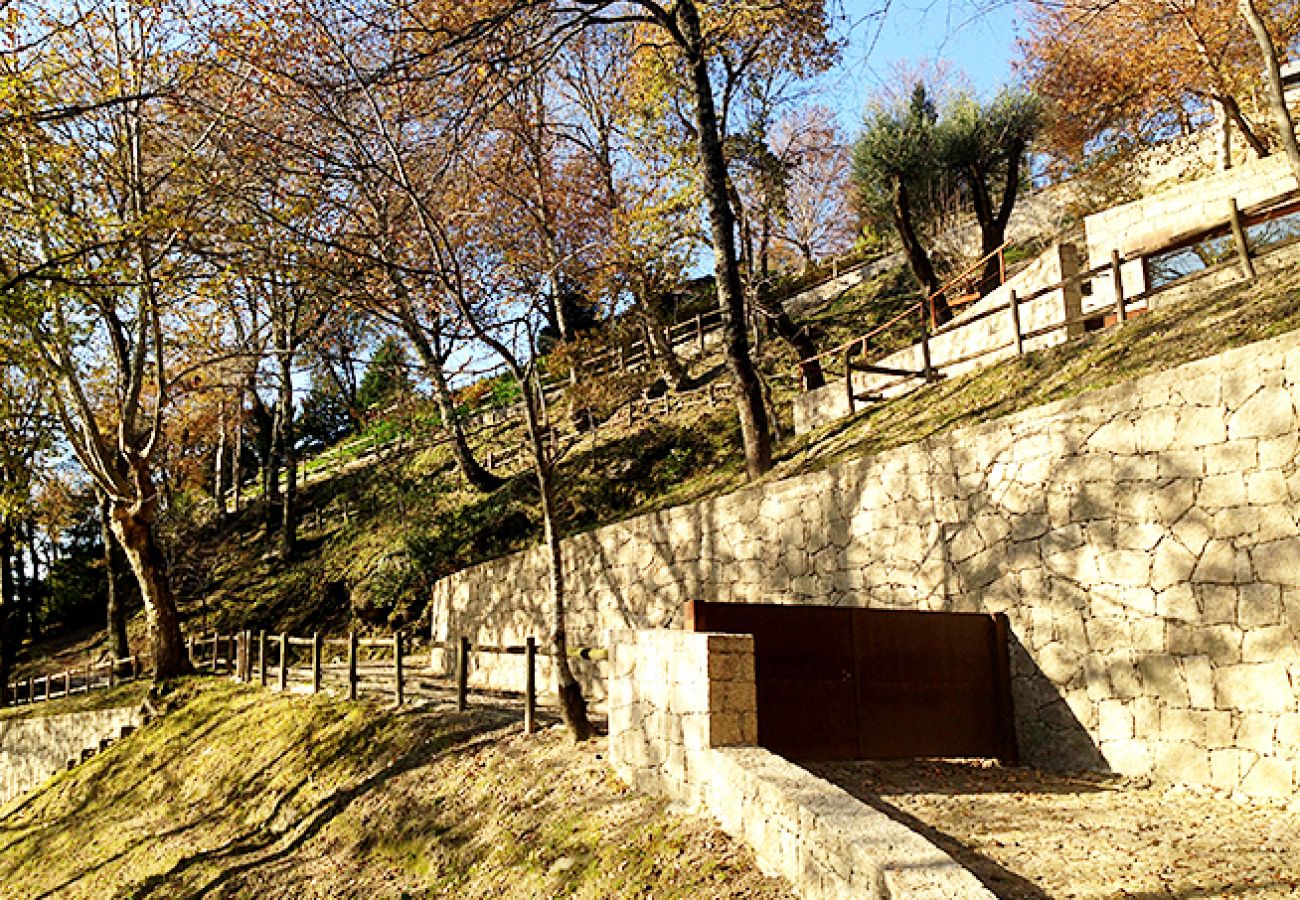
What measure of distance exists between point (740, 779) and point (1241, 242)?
9.32 metres

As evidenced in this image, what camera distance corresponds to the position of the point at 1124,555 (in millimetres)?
7676

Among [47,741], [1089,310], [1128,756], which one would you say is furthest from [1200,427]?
[47,741]

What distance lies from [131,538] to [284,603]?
9049 mm

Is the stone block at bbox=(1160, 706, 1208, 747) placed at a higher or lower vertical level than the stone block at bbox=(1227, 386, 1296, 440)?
lower

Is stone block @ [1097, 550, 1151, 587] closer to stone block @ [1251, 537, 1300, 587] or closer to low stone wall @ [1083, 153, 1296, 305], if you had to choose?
stone block @ [1251, 537, 1300, 587]

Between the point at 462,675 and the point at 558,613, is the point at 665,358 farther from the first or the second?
the point at 558,613

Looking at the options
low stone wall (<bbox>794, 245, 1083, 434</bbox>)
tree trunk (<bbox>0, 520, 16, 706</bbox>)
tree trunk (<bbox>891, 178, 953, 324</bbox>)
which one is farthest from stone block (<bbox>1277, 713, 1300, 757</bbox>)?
tree trunk (<bbox>0, 520, 16, 706</bbox>)

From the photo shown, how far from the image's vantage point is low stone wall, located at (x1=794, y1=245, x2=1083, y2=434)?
1471cm

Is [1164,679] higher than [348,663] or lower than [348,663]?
higher

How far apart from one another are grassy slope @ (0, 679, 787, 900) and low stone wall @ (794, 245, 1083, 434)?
31.0 feet

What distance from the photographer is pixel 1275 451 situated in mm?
6711

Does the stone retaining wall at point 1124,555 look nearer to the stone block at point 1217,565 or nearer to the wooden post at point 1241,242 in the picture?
the stone block at point 1217,565

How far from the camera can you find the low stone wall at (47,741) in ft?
61.4

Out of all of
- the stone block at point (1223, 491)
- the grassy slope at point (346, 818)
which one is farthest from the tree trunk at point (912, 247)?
the stone block at point (1223, 491)
